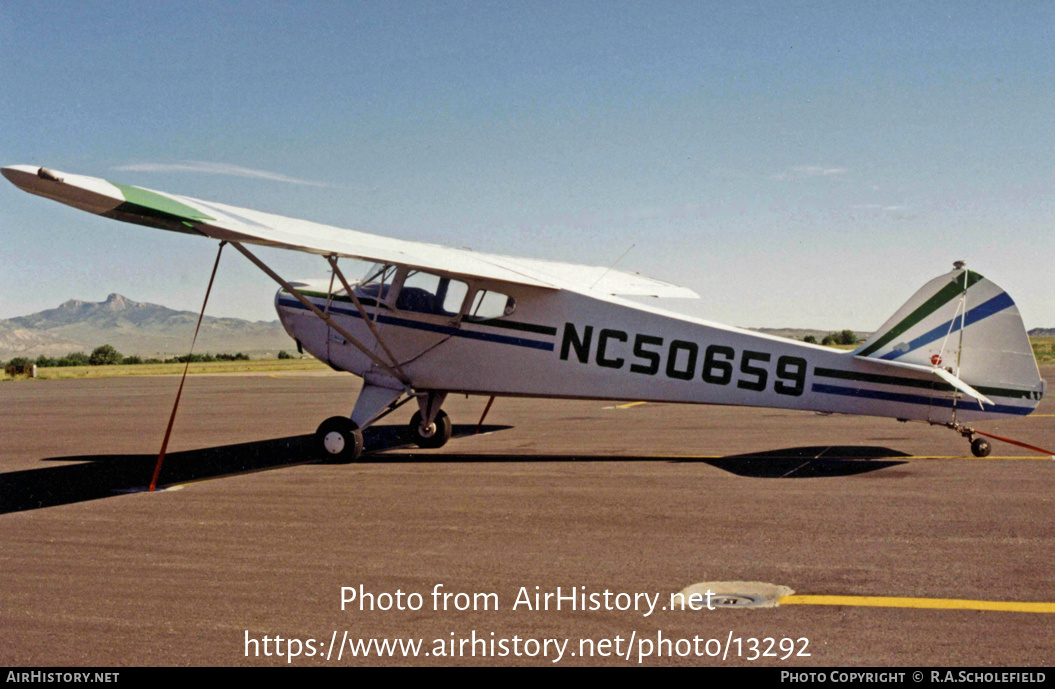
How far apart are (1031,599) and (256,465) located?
9.10m

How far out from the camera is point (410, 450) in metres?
12.4

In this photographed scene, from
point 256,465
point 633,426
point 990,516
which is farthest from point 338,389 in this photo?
point 990,516

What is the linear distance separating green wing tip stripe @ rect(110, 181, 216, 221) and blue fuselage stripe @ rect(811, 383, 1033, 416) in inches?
298

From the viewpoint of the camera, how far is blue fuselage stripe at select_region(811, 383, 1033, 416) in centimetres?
952

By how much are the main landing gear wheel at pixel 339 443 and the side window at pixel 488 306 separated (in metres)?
2.29

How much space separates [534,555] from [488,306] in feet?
19.2

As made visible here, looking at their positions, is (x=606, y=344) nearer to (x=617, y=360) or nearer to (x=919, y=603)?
(x=617, y=360)

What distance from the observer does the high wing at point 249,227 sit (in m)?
7.90

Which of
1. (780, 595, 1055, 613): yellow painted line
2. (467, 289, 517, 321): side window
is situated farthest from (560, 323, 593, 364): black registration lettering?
(780, 595, 1055, 613): yellow painted line

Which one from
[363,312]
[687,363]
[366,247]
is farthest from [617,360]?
[366,247]

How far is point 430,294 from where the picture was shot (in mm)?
11562

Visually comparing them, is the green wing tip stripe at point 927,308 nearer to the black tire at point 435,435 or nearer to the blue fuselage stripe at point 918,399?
the blue fuselage stripe at point 918,399

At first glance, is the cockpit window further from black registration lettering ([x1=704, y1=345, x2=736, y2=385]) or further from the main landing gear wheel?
black registration lettering ([x1=704, y1=345, x2=736, y2=385])

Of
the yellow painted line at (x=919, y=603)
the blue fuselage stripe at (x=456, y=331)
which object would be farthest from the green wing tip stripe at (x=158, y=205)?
the yellow painted line at (x=919, y=603)
